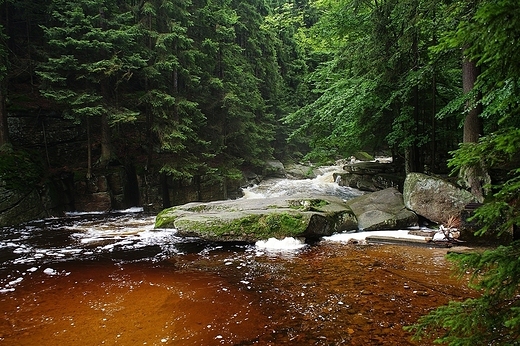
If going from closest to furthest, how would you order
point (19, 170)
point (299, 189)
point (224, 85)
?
point (19, 170) < point (299, 189) < point (224, 85)

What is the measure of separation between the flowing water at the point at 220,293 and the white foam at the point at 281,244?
0.09ft

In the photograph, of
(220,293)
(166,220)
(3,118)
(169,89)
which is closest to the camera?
(220,293)

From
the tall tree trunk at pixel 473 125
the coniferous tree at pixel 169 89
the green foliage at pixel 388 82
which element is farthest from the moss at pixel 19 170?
the tall tree trunk at pixel 473 125

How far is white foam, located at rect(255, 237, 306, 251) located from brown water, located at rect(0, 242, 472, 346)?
0.73 metres

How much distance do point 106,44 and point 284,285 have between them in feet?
46.7

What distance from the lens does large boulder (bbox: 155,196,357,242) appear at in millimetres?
8594

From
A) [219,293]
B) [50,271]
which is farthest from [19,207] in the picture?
[219,293]

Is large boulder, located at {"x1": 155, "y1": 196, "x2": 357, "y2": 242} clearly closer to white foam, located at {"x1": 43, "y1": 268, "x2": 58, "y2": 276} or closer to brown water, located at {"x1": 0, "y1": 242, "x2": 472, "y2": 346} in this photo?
brown water, located at {"x1": 0, "y1": 242, "x2": 472, "y2": 346}

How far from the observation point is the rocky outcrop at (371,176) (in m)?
17.0

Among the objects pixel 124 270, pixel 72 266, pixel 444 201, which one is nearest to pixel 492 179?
pixel 444 201

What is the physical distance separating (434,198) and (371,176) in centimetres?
878

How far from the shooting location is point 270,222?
8.70 metres

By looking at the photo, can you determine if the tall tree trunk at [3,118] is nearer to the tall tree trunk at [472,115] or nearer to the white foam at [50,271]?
the white foam at [50,271]

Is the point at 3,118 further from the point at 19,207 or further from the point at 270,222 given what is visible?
the point at 270,222
